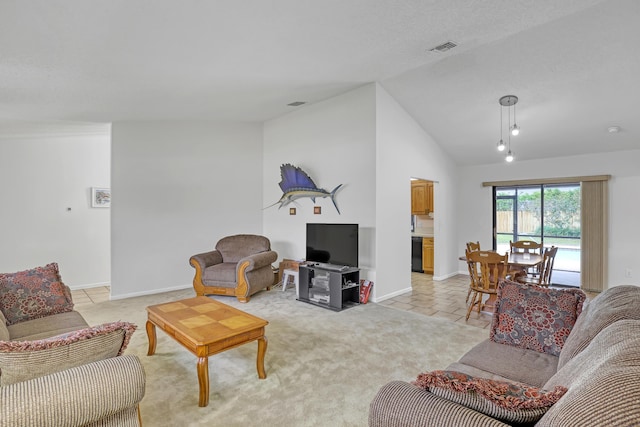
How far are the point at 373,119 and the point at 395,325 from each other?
2.78 m

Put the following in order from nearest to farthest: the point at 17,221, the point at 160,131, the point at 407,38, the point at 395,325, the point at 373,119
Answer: the point at 407,38
the point at 395,325
the point at 373,119
the point at 17,221
the point at 160,131

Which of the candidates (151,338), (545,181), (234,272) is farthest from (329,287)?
(545,181)

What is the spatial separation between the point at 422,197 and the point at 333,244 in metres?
3.07

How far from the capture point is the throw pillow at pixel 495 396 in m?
1.00

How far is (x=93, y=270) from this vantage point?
5773 millimetres

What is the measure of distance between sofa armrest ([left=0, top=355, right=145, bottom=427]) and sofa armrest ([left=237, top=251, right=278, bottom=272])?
3.40 meters

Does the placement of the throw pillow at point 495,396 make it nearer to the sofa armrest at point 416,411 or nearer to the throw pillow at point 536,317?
the sofa armrest at point 416,411

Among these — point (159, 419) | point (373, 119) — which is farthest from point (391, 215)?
point (159, 419)

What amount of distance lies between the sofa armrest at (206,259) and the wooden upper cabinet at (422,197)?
4163 mm

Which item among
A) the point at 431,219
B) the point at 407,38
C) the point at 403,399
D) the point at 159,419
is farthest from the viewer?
the point at 431,219

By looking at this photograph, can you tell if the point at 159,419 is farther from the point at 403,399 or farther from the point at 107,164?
the point at 107,164

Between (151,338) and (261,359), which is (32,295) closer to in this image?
(151,338)

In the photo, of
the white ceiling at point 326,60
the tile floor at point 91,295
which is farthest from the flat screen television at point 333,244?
the tile floor at point 91,295

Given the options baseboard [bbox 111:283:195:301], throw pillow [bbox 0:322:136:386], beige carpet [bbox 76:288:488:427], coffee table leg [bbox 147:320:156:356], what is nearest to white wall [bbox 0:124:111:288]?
baseboard [bbox 111:283:195:301]
